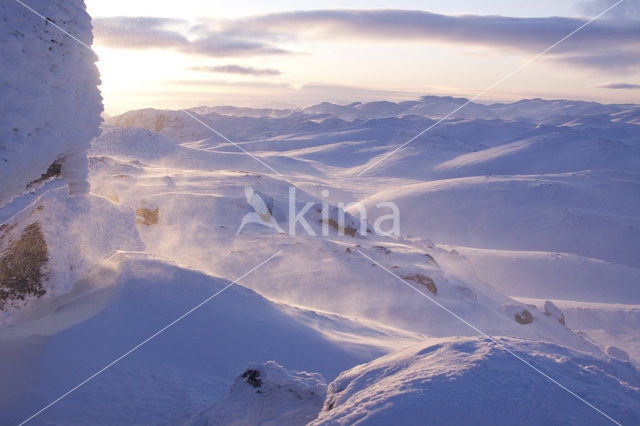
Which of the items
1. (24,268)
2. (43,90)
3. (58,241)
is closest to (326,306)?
(58,241)

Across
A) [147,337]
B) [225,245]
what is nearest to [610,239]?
[225,245]

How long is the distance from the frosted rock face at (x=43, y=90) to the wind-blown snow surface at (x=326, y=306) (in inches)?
52.7

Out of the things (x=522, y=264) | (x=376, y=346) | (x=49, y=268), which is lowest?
(x=522, y=264)

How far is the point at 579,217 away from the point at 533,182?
288 centimetres

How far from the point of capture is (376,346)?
423cm

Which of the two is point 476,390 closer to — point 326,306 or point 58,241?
point 58,241

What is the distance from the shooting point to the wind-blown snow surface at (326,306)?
2154 mm

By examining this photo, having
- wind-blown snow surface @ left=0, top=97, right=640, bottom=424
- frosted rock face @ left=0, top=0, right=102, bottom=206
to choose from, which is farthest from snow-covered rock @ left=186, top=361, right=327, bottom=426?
frosted rock face @ left=0, top=0, right=102, bottom=206

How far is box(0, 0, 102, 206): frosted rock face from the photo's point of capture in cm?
289

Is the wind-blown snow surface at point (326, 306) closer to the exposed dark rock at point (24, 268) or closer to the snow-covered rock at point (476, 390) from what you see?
the snow-covered rock at point (476, 390)

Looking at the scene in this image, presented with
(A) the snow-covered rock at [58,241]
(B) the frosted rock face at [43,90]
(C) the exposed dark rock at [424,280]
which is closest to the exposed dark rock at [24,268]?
(A) the snow-covered rock at [58,241]

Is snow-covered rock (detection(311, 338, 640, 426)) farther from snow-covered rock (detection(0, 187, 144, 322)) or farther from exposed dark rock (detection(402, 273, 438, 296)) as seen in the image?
exposed dark rock (detection(402, 273, 438, 296))

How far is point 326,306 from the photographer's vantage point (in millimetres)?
6730

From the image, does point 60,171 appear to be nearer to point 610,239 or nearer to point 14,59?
point 14,59
